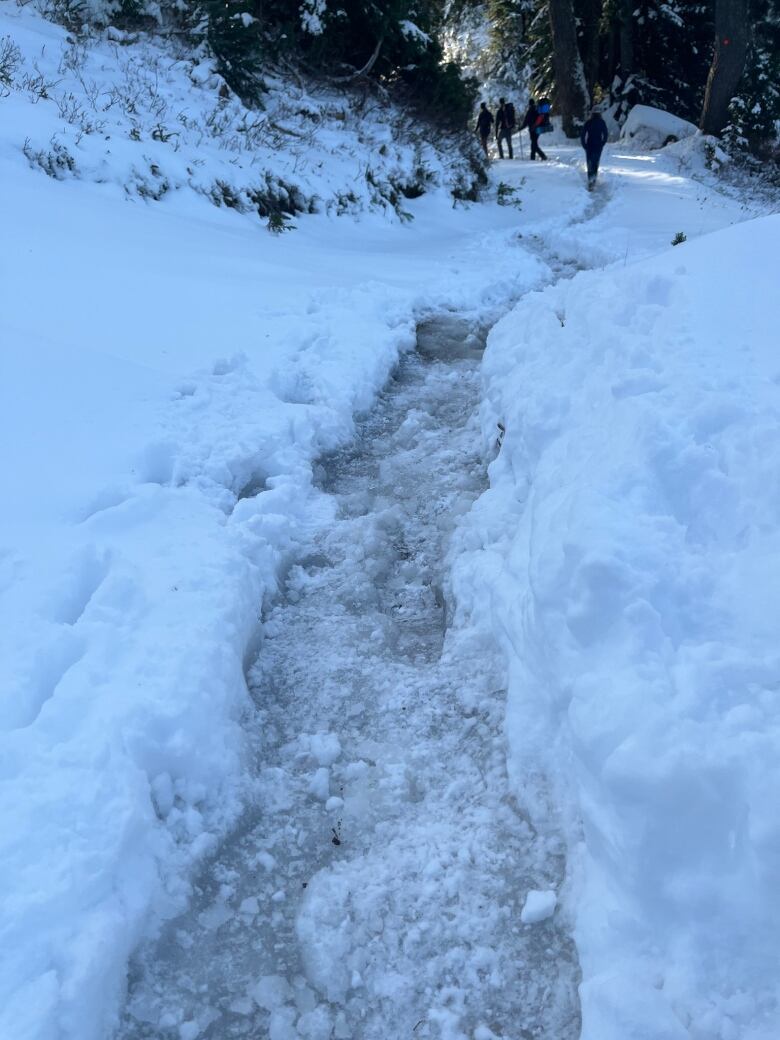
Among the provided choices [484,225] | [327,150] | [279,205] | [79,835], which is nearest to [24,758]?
[79,835]

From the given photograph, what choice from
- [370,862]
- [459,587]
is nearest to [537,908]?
[370,862]

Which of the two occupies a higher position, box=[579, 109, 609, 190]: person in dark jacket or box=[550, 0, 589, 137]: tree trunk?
box=[550, 0, 589, 137]: tree trunk

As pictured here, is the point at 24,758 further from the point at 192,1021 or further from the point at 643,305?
the point at 643,305

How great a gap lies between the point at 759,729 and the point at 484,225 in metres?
12.9

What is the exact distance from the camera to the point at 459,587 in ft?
13.6

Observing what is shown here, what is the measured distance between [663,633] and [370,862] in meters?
1.45

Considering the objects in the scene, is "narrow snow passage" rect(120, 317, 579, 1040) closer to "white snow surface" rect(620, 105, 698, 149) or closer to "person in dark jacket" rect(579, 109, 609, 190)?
"person in dark jacket" rect(579, 109, 609, 190)

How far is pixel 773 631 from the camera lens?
247 centimetres

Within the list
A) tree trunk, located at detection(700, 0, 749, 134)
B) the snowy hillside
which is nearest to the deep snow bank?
the snowy hillside

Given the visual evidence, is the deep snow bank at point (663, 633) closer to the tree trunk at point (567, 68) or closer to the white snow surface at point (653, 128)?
the white snow surface at point (653, 128)

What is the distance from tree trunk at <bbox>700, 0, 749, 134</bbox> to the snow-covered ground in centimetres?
1668

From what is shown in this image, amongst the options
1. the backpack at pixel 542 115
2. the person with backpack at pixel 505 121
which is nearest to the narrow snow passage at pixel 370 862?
the backpack at pixel 542 115

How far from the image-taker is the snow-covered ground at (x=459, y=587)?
2.24 m

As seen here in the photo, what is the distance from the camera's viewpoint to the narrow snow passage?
2.45 m
